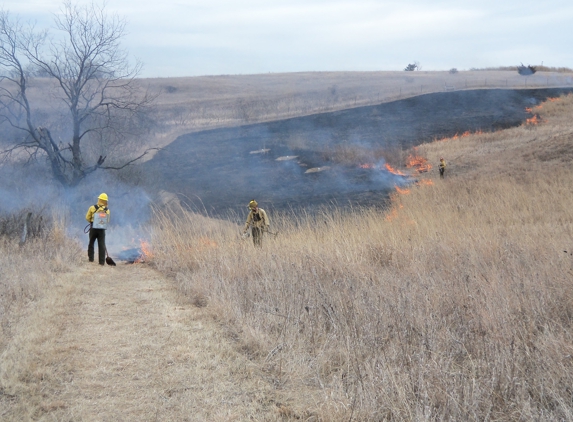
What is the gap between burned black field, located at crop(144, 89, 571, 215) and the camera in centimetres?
2677

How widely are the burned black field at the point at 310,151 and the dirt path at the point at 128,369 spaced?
41.2ft

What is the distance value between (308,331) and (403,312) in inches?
38.8

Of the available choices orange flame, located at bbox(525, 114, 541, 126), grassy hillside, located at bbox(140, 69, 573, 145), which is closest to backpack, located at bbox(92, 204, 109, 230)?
grassy hillside, located at bbox(140, 69, 573, 145)

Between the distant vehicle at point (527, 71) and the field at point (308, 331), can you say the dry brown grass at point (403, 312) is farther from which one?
the distant vehicle at point (527, 71)

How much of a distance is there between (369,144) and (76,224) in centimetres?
1971

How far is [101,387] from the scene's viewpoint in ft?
15.0

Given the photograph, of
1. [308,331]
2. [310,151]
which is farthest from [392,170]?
[308,331]

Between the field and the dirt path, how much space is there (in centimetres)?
2

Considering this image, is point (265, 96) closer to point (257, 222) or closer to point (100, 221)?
point (100, 221)

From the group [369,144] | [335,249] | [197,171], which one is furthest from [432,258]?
[369,144]

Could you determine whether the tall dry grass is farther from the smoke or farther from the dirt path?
the smoke

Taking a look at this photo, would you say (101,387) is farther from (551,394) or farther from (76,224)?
(76,224)

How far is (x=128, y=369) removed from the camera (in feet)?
16.4

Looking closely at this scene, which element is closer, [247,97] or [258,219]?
[258,219]
